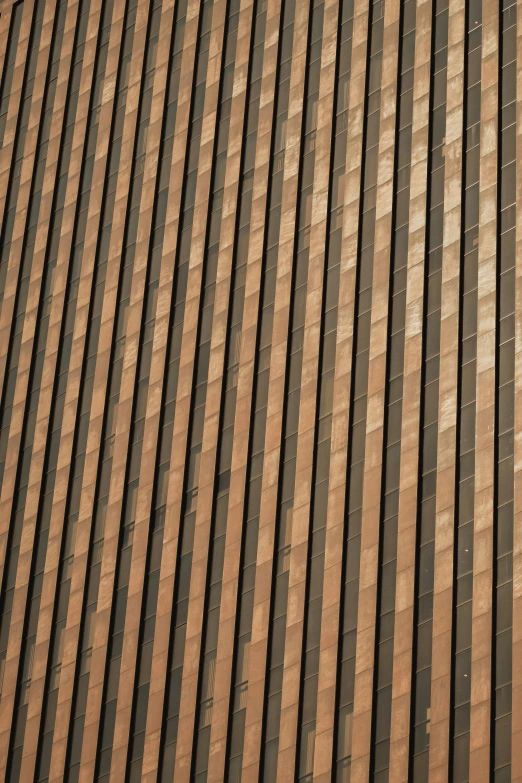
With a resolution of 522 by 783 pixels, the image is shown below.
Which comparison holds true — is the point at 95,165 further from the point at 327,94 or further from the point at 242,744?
the point at 242,744

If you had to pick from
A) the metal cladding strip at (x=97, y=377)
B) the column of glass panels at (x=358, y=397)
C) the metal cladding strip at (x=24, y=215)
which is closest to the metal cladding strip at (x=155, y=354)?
the metal cladding strip at (x=97, y=377)

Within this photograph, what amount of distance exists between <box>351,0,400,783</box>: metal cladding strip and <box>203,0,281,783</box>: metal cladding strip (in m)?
7.31

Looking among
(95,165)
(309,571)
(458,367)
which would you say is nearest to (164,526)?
(309,571)

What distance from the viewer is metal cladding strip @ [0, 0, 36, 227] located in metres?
112

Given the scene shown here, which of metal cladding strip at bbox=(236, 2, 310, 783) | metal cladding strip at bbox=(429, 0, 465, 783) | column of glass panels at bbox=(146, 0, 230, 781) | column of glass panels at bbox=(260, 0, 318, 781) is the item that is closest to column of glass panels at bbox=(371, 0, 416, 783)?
metal cladding strip at bbox=(429, 0, 465, 783)

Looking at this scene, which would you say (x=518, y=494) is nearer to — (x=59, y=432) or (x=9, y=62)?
(x=59, y=432)

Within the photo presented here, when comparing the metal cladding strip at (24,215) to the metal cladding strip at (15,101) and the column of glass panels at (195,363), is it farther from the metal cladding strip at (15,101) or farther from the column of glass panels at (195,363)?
the column of glass panels at (195,363)

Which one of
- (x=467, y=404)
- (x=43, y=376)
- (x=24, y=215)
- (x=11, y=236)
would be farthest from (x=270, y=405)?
(x=24, y=215)

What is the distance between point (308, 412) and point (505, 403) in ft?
36.7

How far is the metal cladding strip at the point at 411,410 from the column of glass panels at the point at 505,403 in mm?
4330

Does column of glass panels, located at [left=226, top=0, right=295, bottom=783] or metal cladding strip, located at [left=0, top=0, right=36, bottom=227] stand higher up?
metal cladding strip, located at [left=0, top=0, right=36, bottom=227]

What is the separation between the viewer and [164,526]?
92.4m

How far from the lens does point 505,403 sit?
85.1 meters

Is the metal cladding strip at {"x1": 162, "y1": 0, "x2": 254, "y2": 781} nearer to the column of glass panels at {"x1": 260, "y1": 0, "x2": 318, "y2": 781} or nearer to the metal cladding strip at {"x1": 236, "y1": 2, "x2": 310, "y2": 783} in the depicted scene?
the metal cladding strip at {"x1": 236, "y1": 2, "x2": 310, "y2": 783}
